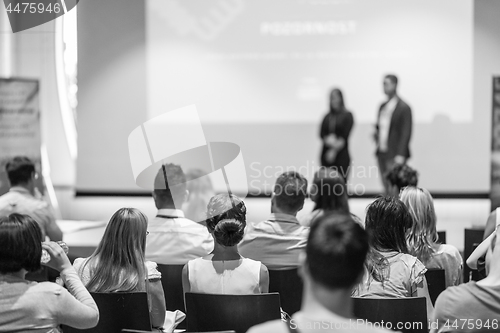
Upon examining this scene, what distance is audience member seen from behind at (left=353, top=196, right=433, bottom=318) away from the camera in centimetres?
246

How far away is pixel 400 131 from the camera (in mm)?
7539

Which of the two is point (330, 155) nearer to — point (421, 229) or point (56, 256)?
point (421, 229)

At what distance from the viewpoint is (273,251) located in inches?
128

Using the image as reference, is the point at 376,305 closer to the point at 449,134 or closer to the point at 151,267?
the point at 151,267

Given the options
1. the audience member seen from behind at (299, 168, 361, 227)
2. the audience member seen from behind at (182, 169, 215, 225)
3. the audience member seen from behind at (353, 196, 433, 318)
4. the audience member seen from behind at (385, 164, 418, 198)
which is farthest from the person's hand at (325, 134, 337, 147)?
the audience member seen from behind at (353, 196, 433, 318)

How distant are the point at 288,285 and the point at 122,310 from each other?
0.95m

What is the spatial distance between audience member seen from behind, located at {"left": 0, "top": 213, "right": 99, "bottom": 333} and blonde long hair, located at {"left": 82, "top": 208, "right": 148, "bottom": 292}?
0.48m

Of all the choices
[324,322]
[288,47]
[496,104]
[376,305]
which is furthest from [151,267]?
[288,47]

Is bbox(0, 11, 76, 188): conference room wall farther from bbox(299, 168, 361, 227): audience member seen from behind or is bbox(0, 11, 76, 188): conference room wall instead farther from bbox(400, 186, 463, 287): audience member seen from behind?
bbox(400, 186, 463, 287): audience member seen from behind

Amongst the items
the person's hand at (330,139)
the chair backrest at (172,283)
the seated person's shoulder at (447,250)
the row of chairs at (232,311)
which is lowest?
the chair backrest at (172,283)

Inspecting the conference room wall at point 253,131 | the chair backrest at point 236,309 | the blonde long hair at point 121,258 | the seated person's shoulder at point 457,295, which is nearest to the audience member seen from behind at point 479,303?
the seated person's shoulder at point 457,295

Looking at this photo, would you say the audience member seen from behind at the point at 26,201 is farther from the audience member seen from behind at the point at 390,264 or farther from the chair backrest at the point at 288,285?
the audience member seen from behind at the point at 390,264

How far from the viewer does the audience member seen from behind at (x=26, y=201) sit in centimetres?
438

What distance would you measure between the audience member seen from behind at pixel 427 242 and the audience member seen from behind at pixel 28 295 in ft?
5.91
